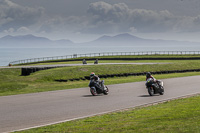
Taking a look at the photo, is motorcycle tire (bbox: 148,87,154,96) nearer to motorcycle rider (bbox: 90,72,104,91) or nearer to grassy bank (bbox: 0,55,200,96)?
motorcycle rider (bbox: 90,72,104,91)

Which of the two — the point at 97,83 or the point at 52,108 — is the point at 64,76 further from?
the point at 52,108

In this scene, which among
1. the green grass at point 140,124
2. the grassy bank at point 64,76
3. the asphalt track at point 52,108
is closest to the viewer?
the green grass at point 140,124

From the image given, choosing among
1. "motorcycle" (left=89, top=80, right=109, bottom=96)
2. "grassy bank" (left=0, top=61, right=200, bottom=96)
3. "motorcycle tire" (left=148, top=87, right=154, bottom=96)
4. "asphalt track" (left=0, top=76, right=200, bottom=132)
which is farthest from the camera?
"grassy bank" (left=0, top=61, right=200, bottom=96)

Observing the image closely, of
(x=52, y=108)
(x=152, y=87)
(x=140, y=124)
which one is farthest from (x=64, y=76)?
(x=140, y=124)

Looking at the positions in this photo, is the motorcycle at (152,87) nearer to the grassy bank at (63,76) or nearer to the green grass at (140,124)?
the green grass at (140,124)

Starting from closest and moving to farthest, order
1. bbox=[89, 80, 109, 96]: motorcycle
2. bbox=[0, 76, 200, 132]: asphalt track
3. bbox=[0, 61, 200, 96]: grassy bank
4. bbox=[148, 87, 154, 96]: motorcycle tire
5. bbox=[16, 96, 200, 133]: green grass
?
1. bbox=[16, 96, 200, 133]: green grass
2. bbox=[0, 76, 200, 132]: asphalt track
3. bbox=[148, 87, 154, 96]: motorcycle tire
4. bbox=[89, 80, 109, 96]: motorcycle
5. bbox=[0, 61, 200, 96]: grassy bank

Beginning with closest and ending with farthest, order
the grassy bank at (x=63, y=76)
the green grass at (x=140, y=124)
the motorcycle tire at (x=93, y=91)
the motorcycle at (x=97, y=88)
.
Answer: the green grass at (x=140, y=124), the motorcycle tire at (x=93, y=91), the motorcycle at (x=97, y=88), the grassy bank at (x=63, y=76)

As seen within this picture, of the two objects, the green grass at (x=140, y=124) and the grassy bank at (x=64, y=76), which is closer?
the green grass at (x=140, y=124)

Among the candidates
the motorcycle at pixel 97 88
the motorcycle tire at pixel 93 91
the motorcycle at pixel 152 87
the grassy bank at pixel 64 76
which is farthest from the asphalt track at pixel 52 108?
the grassy bank at pixel 64 76

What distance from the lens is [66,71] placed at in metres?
37.2

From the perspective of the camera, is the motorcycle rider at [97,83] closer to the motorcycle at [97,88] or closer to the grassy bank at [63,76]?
the motorcycle at [97,88]

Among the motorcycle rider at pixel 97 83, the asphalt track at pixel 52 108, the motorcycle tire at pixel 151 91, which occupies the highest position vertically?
the motorcycle rider at pixel 97 83

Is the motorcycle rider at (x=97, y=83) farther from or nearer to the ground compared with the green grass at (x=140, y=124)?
farther from the ground

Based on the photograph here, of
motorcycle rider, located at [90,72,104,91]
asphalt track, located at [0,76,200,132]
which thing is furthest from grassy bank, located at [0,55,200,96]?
asphalt track, located at [0,76,200,132]
